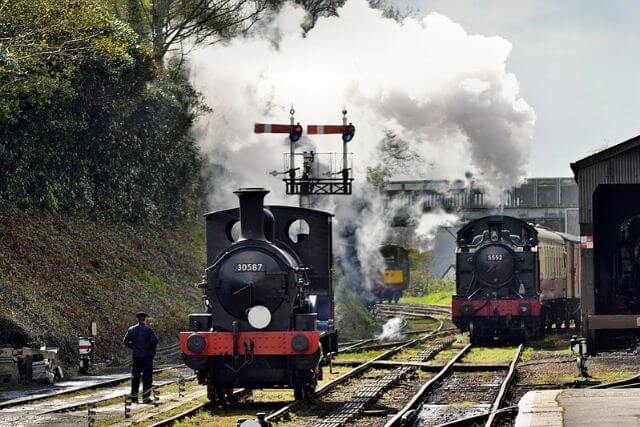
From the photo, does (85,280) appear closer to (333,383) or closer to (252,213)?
(333,383)

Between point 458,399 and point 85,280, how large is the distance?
46.0 feet

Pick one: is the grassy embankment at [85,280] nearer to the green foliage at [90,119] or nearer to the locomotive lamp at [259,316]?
the green foliage at [90,119]

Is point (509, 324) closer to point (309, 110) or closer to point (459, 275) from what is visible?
point (459, 275)

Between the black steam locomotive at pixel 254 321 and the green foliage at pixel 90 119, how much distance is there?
6760 mm

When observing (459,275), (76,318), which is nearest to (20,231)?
(76,318)

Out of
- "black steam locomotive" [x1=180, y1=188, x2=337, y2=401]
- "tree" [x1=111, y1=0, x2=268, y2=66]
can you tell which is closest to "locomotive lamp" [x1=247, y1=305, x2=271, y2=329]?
"black steam locomotive" [x1=180, y1=188, x2=337, y2=401]

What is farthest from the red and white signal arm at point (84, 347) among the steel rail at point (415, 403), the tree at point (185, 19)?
the tree at point (185, 19)

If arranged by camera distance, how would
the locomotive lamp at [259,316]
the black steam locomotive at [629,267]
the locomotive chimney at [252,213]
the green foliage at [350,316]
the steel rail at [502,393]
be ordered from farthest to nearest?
the green foliage at [350,316] → the black steam locomotive at [629,267] → the locomotive lamp at [259,316] → the locomotive chimney at [252,213] → the steel rail at [502,393]

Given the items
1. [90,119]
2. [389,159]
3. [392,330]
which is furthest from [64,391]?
[389,159]

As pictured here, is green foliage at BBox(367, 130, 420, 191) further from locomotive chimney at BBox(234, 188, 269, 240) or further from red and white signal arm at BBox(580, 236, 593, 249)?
locomotive chimney at BBox(234, 188, 269, 240)

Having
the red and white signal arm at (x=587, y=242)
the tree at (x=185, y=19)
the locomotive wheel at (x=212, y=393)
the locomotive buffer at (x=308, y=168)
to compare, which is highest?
the tree at (x=185, y=19)

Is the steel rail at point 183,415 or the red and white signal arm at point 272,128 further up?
the red and white signal arm at point 272,128

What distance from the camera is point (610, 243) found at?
28.8 meters

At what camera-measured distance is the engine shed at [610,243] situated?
2495cm
